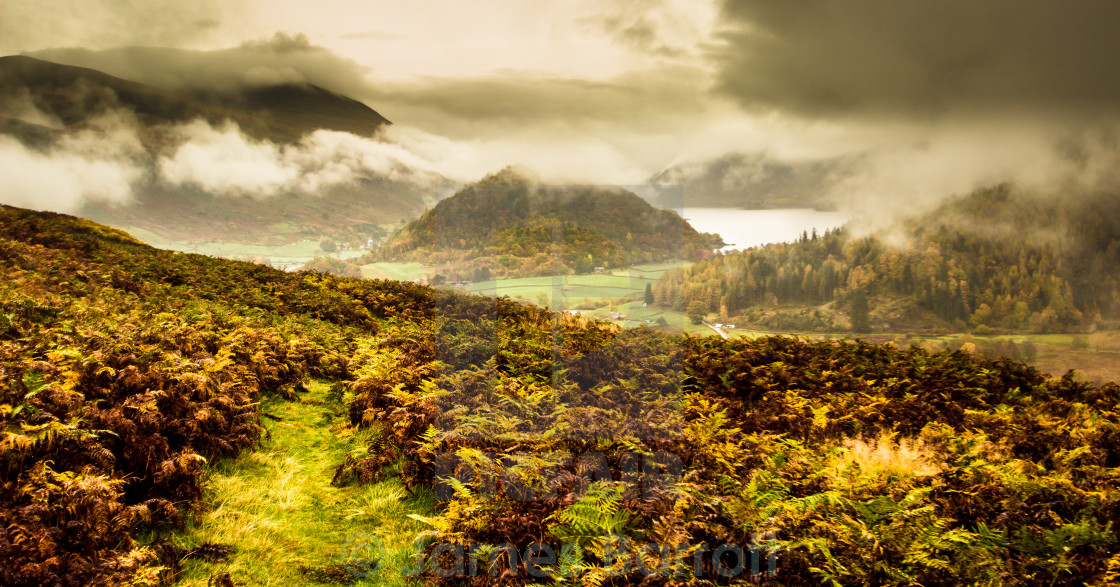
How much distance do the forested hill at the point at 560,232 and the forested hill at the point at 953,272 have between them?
40701 millimetres

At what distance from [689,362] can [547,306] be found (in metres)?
7.05

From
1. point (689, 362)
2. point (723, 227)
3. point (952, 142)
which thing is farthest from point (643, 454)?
point (952, 142)

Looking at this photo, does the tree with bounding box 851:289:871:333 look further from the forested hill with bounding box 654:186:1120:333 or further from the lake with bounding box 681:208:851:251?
the lake with bounding box 681:208:851:251

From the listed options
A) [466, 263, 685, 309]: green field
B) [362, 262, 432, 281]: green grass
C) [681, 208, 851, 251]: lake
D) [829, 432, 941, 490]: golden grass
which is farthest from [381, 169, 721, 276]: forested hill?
[681, 208, 851, 251]: lake

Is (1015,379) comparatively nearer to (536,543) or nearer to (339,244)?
(536,543)

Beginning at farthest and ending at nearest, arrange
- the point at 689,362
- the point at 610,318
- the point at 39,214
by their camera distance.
Answer: the point at 39,214 < the point at 610,318 < the point at 689,362

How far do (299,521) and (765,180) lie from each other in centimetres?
20287

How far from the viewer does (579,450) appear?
19.1 ft

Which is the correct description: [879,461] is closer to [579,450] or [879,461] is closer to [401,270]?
[579,450]

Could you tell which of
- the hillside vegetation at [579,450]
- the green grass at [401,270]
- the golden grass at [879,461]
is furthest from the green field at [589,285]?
the green grass at [401,270]

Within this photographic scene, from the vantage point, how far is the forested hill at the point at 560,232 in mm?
12180

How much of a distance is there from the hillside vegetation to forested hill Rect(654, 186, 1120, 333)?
1799 inches

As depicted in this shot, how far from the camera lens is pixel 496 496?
5.05 m

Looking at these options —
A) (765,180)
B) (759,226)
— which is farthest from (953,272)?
(765,180)
